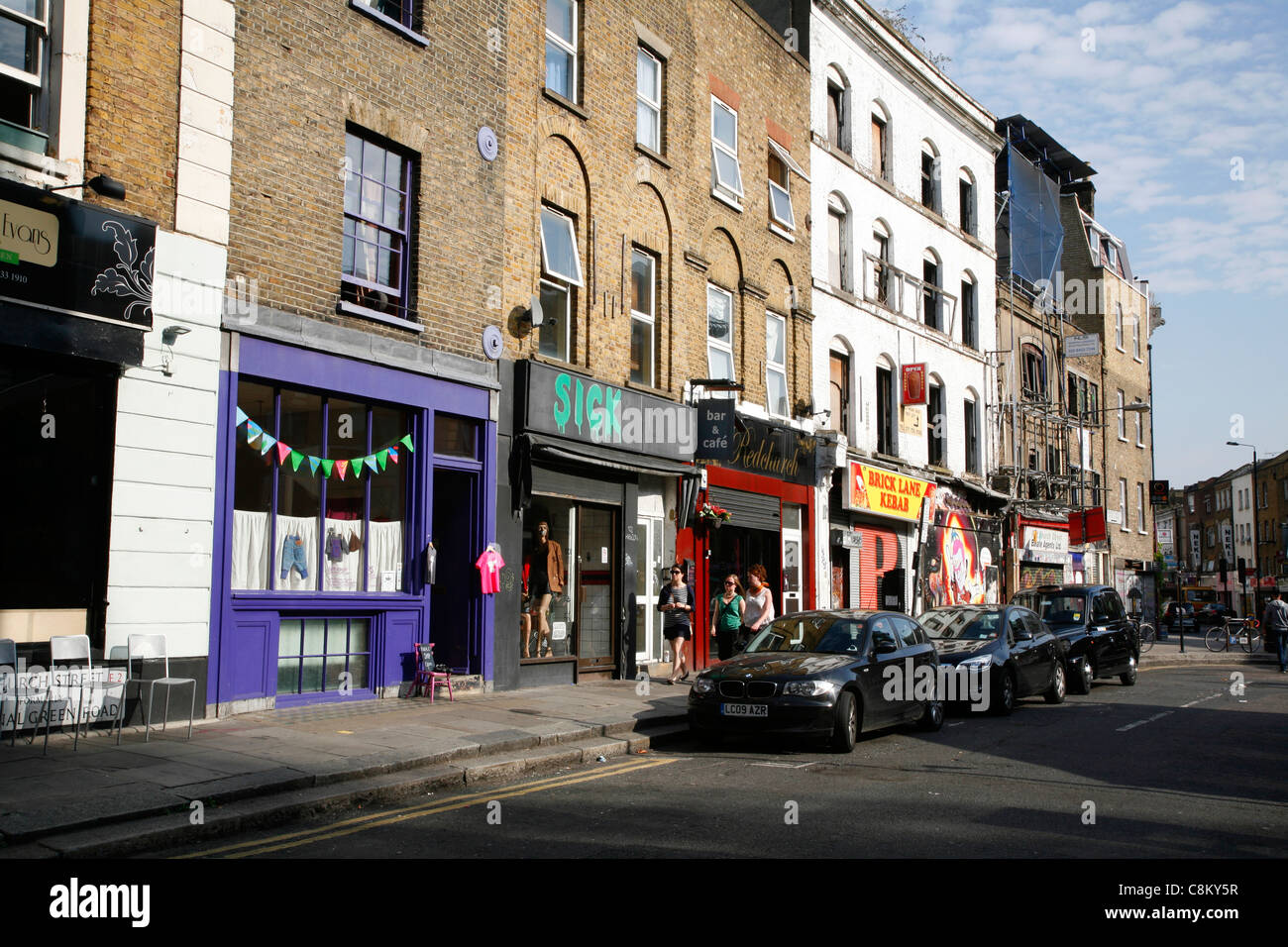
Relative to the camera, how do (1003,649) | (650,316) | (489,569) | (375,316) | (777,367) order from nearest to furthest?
(375,316), (489,569), (1003,649), (650,316), (777,367)

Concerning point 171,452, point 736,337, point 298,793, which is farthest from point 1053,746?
point 736,337

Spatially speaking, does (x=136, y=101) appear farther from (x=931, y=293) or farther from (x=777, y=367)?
(x=931, y=293)

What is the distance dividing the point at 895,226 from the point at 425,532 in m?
17.5

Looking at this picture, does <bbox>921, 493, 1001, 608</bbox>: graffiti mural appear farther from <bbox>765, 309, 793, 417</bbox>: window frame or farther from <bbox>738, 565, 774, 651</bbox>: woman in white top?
<bbox>738, 565, 774, 651</bbox>: woman in white top

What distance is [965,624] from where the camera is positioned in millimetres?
15898

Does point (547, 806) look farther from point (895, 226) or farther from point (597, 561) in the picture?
point (895, 226)

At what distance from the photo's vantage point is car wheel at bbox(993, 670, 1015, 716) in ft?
47.9

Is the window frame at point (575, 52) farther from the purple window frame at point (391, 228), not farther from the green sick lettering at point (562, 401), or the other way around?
the green sick lettering at point (562, 401)

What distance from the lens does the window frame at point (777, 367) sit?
858 inches

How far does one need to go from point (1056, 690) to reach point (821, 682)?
7164mm

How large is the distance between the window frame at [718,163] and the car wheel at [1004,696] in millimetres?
10356

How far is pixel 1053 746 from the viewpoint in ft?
37.5

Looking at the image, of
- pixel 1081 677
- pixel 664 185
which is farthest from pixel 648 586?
pixel 1081 677

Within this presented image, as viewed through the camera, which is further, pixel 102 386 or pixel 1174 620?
pixel 1174 620
